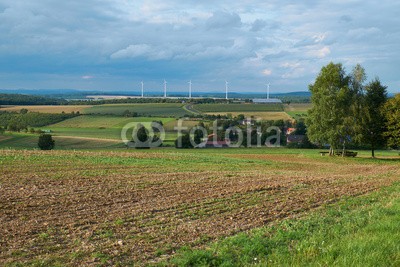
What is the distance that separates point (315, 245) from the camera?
346 inches

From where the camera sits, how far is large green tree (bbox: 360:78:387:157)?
47344mm

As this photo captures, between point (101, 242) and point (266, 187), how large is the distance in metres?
9.91

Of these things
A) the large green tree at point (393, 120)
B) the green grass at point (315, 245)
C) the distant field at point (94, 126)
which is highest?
the large green tree at point (393, 120)

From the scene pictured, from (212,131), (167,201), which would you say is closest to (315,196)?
(167,201)

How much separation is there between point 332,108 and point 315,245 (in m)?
40.5

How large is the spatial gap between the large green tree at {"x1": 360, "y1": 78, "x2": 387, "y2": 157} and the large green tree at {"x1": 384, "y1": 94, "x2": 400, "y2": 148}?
2.55 ft

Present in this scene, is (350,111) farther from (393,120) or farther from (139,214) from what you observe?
(139,214)

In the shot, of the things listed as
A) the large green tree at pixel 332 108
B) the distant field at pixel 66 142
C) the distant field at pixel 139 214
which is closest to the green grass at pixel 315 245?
the distant field at pixel 139 214

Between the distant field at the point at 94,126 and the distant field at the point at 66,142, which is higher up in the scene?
the distant field at the point at 94,126

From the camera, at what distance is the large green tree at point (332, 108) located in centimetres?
4694

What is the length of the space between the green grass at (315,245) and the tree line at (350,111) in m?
36.5

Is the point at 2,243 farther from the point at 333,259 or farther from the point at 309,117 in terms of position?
the point at 309,117

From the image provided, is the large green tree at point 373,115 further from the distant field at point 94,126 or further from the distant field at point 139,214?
the distant field at point 94,126

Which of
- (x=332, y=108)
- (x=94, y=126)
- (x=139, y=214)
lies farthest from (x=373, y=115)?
(x=94, y=126)
